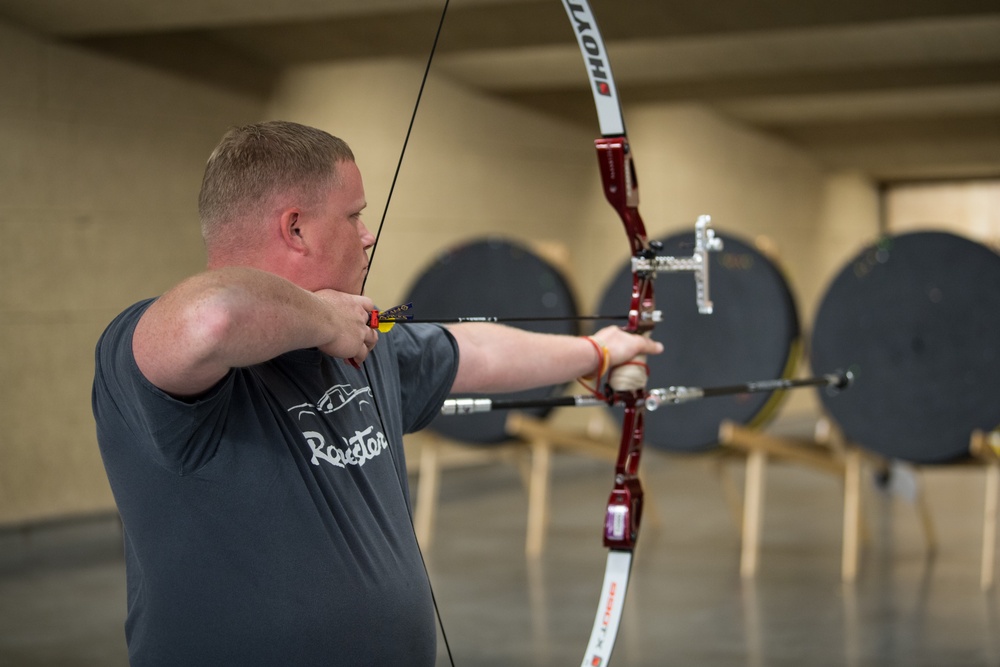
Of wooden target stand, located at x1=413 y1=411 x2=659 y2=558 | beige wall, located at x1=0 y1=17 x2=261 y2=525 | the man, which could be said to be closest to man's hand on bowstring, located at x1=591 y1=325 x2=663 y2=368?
the man

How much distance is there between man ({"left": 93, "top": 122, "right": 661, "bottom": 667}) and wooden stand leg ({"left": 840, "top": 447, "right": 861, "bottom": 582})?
8.36 feet

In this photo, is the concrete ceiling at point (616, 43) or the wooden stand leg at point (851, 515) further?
the concrete ceiling at point (616, 43)

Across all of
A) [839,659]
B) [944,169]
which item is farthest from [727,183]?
[839,659]

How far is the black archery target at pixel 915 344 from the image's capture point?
11.2 feet

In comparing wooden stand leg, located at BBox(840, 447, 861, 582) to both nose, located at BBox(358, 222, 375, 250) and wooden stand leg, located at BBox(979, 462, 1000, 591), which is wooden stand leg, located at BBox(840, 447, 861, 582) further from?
nose, located at BBox(358, 222, 375, 250)

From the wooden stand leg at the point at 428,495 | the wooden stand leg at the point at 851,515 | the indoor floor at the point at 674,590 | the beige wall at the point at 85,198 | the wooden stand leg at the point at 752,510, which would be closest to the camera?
the indoor floor at the point at 674,590

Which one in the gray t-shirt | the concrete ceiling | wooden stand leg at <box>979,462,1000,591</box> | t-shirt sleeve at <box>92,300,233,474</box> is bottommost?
wooden stand leg at <box>979,462,1000,591</box>

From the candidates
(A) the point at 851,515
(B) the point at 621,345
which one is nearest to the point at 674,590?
(A) the point at 851,515

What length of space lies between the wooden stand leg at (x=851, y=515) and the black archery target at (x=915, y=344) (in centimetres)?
18

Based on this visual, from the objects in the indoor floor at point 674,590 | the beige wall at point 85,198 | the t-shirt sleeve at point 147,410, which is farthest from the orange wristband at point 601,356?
the beige wall at point 85,198

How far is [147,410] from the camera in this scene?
110 cm

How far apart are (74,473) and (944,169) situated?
6724mm

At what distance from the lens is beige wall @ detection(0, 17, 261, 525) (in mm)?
3871

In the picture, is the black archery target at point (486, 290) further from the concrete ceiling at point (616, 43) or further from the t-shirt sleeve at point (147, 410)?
the t-shirt sleeve at point (147, 410)
